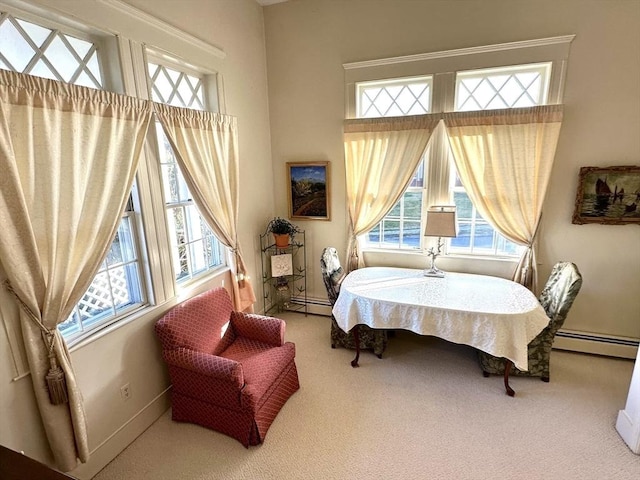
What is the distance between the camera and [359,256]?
12.2ft

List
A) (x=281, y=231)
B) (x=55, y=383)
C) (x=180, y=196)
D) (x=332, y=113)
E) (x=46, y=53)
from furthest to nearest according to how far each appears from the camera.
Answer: (x=281, y=231)
(x=332, y=113)
(x=180, y=196)
(x=46, y=53)
(x=55, y=383)

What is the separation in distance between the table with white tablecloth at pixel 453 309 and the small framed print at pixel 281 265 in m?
0.83

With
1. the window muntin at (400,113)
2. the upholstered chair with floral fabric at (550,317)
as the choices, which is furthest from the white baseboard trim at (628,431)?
the window muntin at (400,113)

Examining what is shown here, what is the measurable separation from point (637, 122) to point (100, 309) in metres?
4.31

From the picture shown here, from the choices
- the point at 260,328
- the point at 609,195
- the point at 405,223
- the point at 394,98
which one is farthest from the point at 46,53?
the point at 609,195

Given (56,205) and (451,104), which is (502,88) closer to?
(451,104)

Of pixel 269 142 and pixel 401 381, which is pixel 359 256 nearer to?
pixel 401 381

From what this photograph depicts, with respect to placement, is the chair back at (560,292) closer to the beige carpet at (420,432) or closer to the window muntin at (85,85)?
the beige carpet at (420,432)

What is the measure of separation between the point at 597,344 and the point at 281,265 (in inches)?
126

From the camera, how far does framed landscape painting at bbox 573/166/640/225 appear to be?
9.09 ft

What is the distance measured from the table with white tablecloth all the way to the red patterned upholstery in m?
0.74

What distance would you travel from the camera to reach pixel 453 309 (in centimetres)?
257

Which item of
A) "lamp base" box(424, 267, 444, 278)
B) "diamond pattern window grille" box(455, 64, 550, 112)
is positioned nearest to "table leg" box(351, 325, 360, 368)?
"lamp base" box(424, 267, 444, 278)

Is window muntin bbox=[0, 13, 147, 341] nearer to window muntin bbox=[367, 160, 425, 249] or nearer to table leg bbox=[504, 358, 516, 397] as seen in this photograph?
window muntin bbox=[367, 160, 425, 249]
